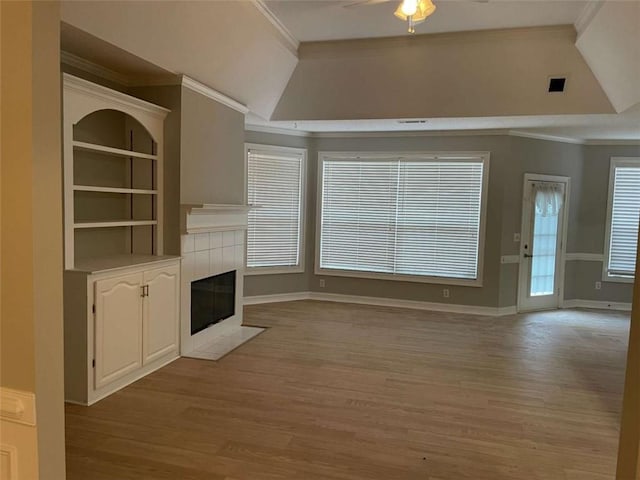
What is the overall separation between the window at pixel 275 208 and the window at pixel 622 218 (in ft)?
16.0

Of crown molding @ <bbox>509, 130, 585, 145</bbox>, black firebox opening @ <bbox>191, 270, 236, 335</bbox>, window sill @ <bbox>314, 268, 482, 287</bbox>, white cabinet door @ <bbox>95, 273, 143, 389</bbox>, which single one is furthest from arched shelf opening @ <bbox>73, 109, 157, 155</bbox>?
crown molding @ <bbox>509, 130, 585, 145</bbox>

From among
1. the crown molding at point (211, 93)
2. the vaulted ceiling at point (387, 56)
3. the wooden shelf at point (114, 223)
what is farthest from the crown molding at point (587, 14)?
the wooden shelf at point (114, 223)

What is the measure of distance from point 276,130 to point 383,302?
3.15m

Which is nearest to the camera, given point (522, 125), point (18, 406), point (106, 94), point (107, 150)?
point (18, 406)

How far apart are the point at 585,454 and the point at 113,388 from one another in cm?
344

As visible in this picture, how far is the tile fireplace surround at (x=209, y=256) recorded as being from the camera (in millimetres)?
4344

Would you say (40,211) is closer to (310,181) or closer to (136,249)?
(136,249)

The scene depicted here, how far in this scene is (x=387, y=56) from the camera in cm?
468

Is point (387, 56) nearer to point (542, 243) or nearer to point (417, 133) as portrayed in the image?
point (417, 133)

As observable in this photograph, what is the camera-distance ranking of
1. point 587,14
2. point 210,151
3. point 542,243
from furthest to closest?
point 542,243 → point 210,151 → point 587,14

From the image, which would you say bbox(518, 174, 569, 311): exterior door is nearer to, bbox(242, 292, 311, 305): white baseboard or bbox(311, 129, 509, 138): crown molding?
bbox(311, 129, 509, 138): crown molding

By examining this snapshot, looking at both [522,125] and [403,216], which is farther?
[403,216]

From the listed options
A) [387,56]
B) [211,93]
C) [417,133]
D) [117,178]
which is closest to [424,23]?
[387,56]

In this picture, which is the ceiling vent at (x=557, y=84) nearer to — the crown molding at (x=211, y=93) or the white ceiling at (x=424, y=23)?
the white ceiling at (x=424, y=23)
